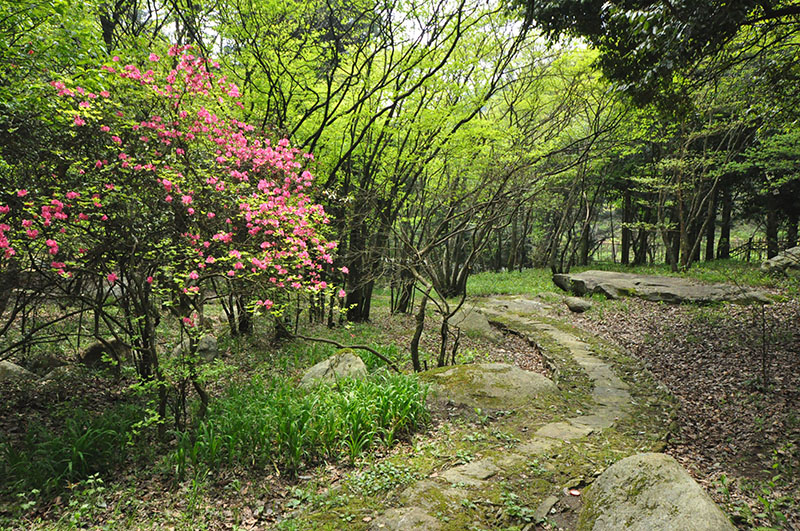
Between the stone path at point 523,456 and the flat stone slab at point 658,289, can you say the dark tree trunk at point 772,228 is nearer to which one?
the flat stone slab at point 658,289

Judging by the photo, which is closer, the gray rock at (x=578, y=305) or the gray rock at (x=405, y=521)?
the gray rock at (x=405, y=521)

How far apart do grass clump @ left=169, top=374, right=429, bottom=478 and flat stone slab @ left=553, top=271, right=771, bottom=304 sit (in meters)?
8.39

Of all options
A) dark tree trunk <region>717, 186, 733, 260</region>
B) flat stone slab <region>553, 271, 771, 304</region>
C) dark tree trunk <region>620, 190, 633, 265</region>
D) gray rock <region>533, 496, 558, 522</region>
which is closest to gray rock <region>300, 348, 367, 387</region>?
gray rock <region>533, 496, 558, 522</region>

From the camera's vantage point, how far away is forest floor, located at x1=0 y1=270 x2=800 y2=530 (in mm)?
3145

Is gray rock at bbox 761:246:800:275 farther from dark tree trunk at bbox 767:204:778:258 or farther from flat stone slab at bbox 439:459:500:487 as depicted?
flat stone slab at bbox 439:459:500:487

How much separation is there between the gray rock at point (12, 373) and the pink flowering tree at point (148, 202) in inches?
70.4

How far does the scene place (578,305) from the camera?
11078 millimetres

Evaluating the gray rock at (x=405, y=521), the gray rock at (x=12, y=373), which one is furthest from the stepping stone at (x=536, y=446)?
the gray rock at (x=12, y=373)

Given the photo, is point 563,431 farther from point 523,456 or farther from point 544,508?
point 544,508

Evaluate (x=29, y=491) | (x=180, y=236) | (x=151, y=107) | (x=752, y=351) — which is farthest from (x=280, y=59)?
(x=752, y=351)

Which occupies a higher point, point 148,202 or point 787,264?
point 148,202

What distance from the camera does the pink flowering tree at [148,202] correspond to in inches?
164

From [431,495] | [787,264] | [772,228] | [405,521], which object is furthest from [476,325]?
[772,228]

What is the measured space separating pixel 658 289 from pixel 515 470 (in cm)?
944
